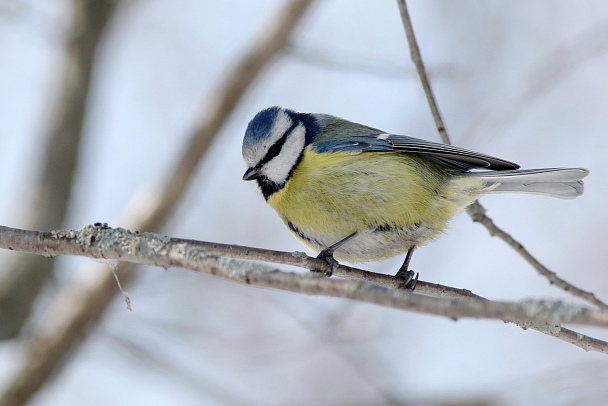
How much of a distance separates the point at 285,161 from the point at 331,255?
0.64 m

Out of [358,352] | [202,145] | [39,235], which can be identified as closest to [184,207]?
[202,145]

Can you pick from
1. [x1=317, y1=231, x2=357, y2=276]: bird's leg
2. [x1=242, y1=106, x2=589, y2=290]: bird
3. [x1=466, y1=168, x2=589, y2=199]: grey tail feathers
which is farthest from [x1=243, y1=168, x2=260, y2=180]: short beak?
[x1=466, y1=168, x2=589, y2=199]: grey tail feathers

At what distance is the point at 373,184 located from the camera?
2.83 m

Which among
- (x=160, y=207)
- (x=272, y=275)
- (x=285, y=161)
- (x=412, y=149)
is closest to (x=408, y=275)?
(x=412, y=149)

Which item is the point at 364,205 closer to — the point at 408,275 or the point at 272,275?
the point at 408,275

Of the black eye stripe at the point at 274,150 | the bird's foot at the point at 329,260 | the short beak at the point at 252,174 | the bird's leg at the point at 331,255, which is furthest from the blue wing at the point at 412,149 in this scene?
the bird's foot at the point at 329,260

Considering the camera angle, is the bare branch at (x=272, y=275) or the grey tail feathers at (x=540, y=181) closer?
the bare branch at (x=272, y=275)

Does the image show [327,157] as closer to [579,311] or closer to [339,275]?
[339,275]

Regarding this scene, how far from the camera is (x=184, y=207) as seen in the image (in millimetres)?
4359

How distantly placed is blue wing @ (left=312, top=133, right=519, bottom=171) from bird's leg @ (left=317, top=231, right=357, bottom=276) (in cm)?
46

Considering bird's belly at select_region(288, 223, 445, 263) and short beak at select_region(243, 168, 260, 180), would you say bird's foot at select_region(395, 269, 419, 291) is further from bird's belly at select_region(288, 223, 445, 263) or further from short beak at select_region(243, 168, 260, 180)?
short beak at select_region(243, 168, 260, 180)

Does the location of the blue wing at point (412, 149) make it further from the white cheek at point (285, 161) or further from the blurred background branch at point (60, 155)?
the blurred background branch at point (60, 155)

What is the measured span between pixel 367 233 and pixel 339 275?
1.19 ft

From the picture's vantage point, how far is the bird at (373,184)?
110 inches
